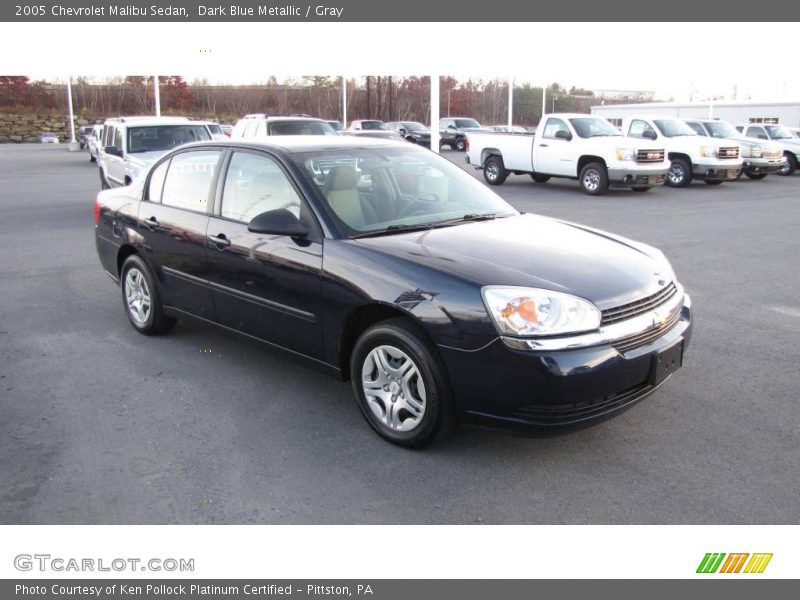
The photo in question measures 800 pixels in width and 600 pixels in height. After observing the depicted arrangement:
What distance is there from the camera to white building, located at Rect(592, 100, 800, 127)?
48688 millimetres

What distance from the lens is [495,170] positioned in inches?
789

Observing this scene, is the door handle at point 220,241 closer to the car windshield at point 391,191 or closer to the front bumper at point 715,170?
the car windshield at point 391,191

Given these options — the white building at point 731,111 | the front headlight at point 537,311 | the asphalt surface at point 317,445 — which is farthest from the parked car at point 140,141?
the white building at point 731,111

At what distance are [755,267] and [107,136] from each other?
44.4 feet

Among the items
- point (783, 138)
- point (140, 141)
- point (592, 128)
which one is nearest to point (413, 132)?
point (783, 138)

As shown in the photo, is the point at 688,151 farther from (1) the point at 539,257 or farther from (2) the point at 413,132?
(2) the point at 413,132

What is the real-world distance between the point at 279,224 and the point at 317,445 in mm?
1293

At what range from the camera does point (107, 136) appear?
52.7 feet

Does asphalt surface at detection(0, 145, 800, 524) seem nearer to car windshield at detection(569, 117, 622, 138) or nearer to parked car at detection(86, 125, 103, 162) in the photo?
car windshield at detection(569, 117, 622, 138)

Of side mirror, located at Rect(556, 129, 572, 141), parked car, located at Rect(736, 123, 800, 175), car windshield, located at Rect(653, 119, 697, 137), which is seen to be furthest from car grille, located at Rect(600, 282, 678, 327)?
parked car, located at Rect(736, 123, 800, 175)

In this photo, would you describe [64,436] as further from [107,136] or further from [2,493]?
[107,136]

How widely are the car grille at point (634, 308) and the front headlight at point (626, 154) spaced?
13544 millimetres

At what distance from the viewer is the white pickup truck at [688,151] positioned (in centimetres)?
1845

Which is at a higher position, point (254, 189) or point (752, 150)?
point (752, 150)
